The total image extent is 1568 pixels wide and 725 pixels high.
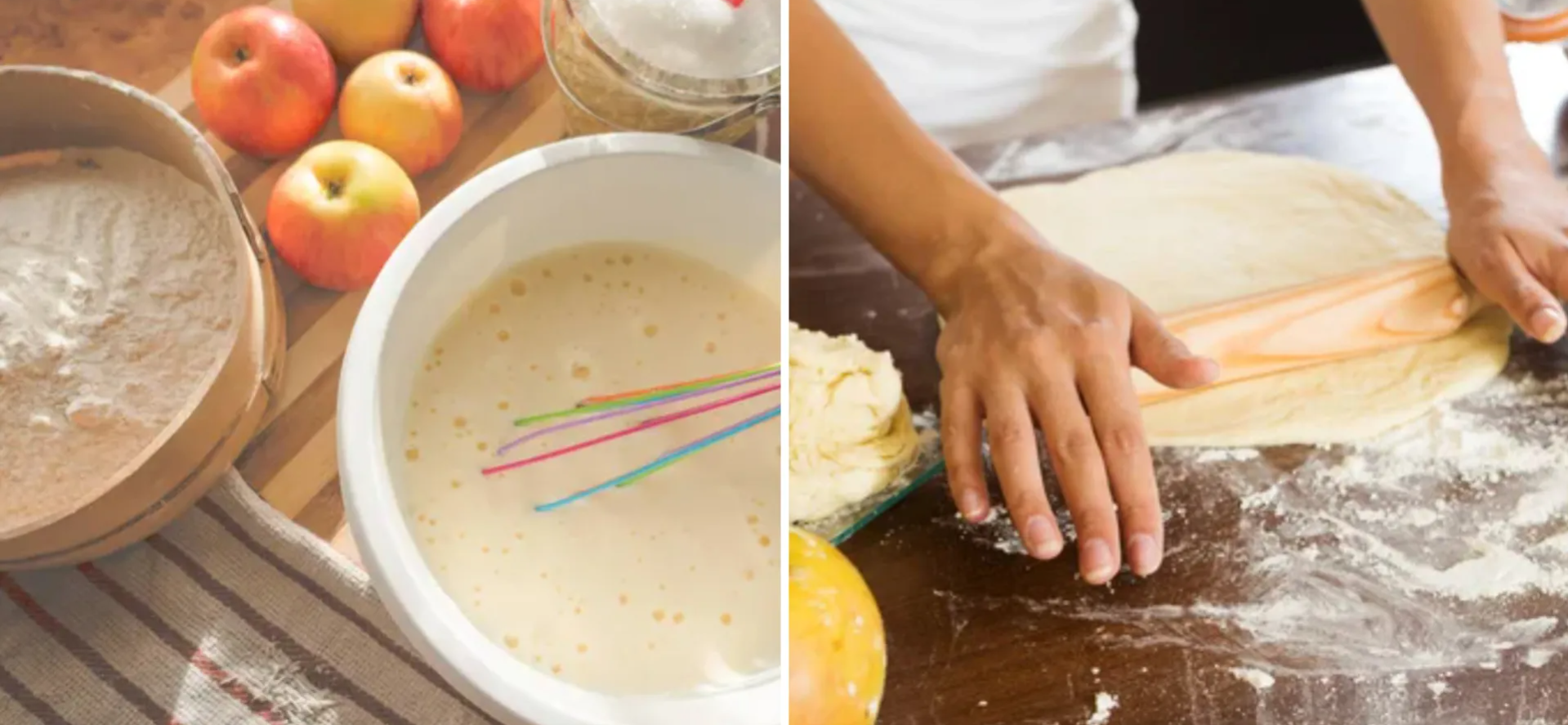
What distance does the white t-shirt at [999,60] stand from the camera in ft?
2.18

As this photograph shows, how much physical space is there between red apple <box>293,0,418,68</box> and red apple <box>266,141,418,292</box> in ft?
0.19

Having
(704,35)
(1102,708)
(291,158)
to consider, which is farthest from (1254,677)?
(291,158)

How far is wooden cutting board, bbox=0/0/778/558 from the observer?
17.5 inches

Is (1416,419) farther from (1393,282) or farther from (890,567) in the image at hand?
(890,567)

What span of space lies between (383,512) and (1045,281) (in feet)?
0.99

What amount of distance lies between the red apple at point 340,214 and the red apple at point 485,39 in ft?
0.20

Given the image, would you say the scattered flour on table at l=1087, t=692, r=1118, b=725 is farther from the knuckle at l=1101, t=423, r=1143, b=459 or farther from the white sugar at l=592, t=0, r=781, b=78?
the white sugar at l=592, t=0, r=781, b=78

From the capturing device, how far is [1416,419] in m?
0.54

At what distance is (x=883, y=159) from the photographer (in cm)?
53

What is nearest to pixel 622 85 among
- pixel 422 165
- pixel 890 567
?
pixel 422 165

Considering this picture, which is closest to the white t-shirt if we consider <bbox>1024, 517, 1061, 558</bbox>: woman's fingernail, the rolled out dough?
the rolled out dough

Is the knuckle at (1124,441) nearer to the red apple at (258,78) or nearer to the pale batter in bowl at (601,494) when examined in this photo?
the pale batter in bowl at (601,494)

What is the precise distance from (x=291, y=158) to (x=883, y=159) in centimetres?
27

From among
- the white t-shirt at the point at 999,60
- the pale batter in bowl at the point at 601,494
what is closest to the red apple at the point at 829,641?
the pale batter in bowl at the point at 601,494
